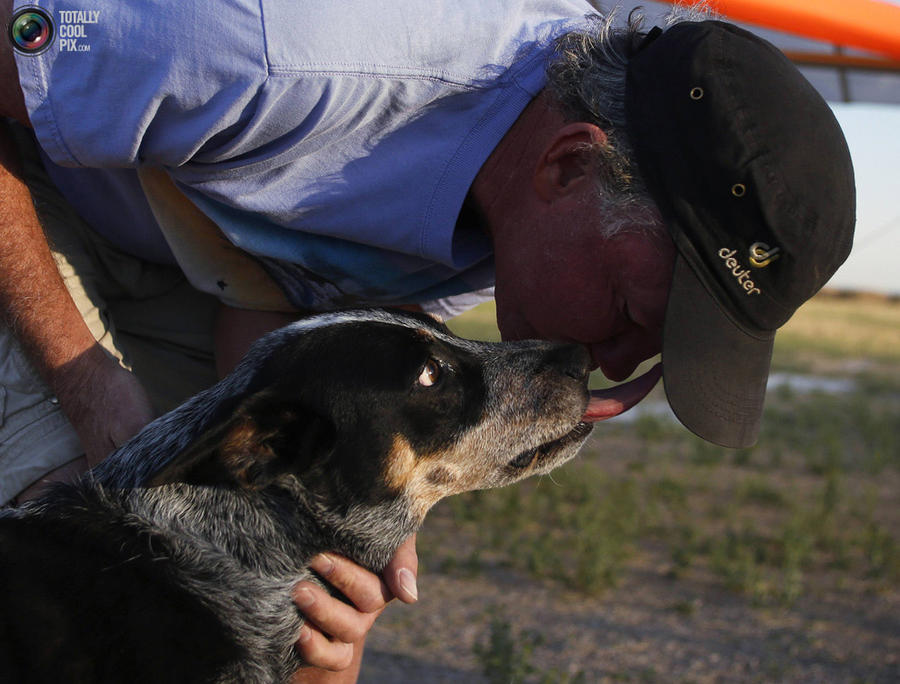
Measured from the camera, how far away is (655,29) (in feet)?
9.29

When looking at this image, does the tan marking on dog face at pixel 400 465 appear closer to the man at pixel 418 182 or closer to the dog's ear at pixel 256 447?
the dog's ear at pixel 256 447

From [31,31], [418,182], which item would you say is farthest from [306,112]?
[31,31]

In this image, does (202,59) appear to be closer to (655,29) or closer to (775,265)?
(655,29)

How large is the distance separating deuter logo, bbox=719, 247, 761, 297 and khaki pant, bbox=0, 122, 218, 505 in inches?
71.5

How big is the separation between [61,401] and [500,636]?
1.89 metres

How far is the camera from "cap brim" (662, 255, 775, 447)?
2566 millimetres

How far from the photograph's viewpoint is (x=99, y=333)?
3.00m

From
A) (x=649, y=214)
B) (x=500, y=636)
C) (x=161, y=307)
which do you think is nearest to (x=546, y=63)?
(x=649, y=214)

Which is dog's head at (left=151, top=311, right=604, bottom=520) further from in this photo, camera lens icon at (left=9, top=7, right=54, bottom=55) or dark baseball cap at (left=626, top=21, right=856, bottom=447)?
camera lens icon at (left=9, top=7, right=54, bottom=55)

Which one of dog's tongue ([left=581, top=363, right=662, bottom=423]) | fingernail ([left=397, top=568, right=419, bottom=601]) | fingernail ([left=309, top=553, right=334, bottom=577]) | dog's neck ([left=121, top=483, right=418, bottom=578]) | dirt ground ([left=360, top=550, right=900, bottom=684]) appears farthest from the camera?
dirt ground ([left=360, top=550, right=900, bottom=684])

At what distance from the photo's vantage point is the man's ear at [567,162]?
265 centimetres

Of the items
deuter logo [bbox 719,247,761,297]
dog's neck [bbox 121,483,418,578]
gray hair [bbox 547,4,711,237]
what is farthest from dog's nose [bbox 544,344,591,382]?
dog's neck [bbox 121,483,418,578]

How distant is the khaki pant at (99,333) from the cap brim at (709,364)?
167 cm

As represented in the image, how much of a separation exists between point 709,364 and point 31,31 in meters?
1.96
